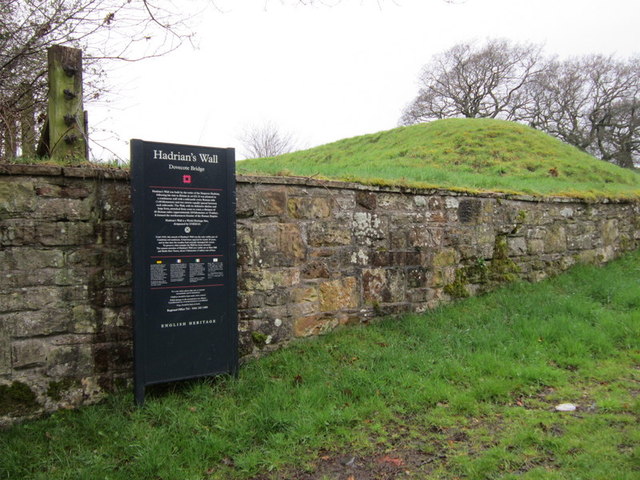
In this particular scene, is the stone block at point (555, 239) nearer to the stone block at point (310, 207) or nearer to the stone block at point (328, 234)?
the stone block at point (328, 234)

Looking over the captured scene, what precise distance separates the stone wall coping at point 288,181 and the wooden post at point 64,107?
0.48 m

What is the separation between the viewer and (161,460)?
9.62 ft

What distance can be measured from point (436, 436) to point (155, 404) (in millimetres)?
2218

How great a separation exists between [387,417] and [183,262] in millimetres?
2109

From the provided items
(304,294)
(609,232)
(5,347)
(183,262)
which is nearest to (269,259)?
(304,294)

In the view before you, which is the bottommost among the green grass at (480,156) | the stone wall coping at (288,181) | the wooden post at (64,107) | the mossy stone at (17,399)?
the mossy stone at (17,399)

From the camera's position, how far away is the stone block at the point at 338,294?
4957 mm

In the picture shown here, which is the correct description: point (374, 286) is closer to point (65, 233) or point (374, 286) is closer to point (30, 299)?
point (65, 233)

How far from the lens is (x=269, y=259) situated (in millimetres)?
4578

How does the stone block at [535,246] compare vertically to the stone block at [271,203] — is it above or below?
below

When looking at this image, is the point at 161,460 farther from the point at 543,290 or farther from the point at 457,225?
the point at 543,290

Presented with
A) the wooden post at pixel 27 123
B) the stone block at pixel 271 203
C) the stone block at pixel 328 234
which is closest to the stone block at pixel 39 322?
the stone block at pixel 271 203

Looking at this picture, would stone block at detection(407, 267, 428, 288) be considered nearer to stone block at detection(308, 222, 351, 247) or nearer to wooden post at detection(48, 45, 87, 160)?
stone block at detection(308, 222, 351, 247)

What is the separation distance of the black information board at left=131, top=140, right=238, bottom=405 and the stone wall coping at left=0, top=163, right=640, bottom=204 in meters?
0.42
